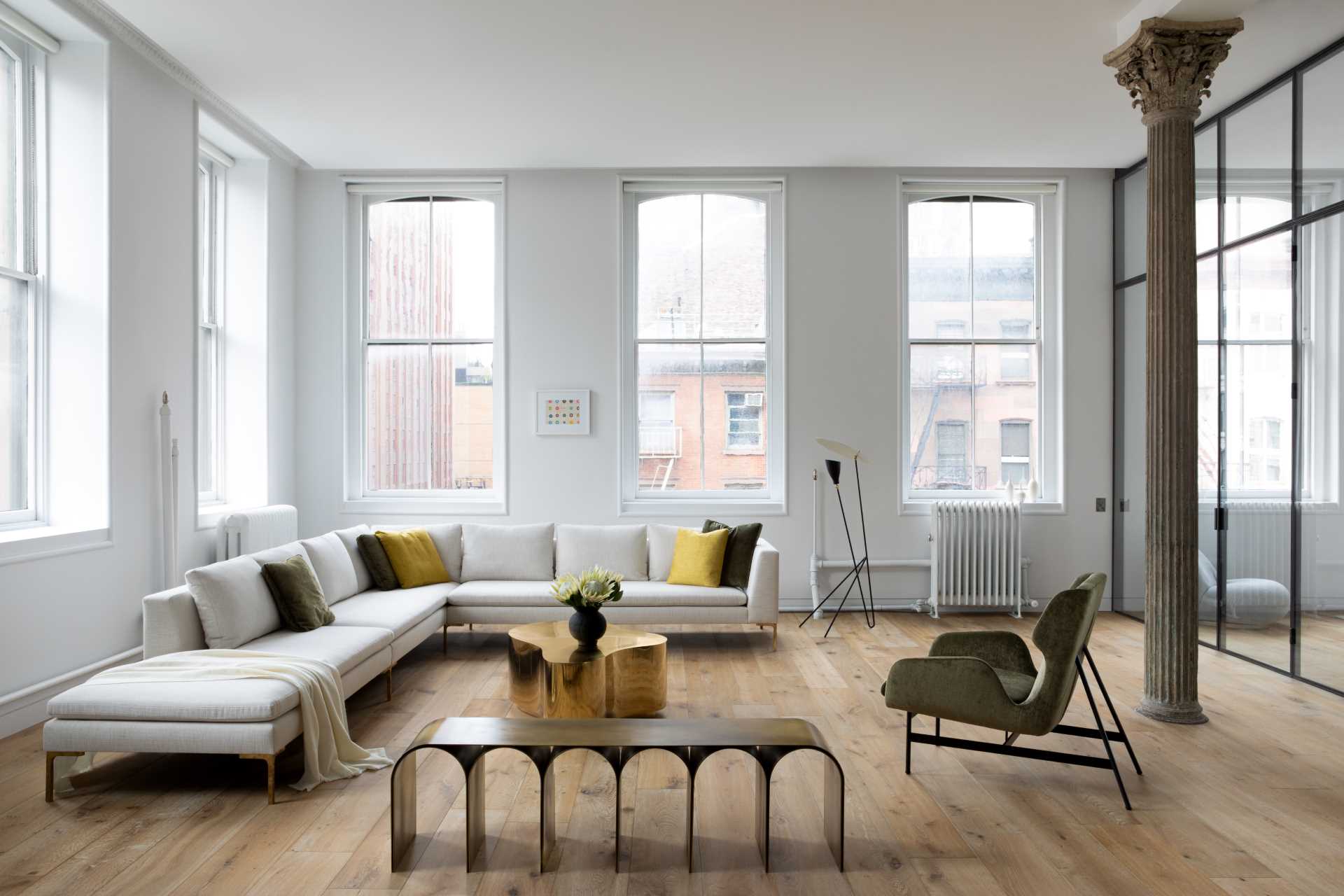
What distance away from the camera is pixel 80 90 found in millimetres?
4723

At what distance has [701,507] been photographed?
7.26m

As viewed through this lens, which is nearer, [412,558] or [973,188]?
[412,558]

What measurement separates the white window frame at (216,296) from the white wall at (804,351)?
0.83 metres

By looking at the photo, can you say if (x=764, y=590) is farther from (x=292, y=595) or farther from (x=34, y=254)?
(x=34, y=254)

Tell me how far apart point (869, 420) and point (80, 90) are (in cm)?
584

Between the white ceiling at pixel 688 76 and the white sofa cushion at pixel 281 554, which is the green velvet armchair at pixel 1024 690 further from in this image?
the white sofa cushion at pixel 281 554

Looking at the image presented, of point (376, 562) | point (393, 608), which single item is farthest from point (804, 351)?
point (393, 608)

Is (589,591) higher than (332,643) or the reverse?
higher

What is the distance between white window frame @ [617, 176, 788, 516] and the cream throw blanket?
3.70 m

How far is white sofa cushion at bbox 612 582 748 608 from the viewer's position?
588cm

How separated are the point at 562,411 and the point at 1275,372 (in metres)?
5.02

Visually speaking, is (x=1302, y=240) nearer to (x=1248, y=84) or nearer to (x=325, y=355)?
(x=1248, y=84)

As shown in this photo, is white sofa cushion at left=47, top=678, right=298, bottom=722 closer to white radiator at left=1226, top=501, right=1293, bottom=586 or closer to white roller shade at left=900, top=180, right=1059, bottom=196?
white radiator at left=1226, top=501, right=1293, bottom=586

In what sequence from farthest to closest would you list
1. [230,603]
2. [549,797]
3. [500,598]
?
[500,598], [230,603], [549,797]
